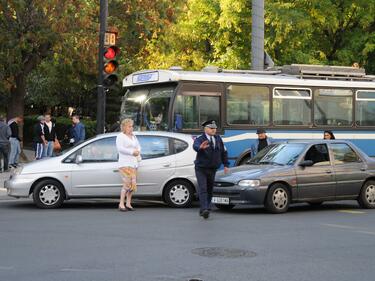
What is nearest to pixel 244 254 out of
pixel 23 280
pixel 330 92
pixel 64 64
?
pixel 23 280

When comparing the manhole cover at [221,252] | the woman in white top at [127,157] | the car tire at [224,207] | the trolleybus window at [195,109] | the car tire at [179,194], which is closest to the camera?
the manhole cover at [221,252]

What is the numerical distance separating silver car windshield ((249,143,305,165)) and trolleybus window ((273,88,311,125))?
3.99 meters

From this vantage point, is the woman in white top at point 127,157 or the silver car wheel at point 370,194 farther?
the silver car wheel at point 370,194

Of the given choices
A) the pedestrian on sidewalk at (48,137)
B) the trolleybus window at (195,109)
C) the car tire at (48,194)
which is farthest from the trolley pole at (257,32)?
the car tire at (48,194)

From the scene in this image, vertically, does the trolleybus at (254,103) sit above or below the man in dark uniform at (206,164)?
above

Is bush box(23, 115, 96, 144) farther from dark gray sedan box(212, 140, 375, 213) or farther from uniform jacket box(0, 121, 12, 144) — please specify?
dark gray sedan box(212, 140, 375, 213)

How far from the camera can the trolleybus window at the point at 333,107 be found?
18078 millimetres

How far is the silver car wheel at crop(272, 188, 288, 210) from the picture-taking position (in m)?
12.4

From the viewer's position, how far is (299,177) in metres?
12.6

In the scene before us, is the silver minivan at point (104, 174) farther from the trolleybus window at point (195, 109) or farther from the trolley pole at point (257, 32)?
the trolley pole at point (257, 32)

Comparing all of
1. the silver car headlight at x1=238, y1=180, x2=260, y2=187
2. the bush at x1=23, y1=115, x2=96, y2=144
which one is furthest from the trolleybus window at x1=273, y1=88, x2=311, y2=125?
the bush at x1=23, y1=115, x2=96, y2=144

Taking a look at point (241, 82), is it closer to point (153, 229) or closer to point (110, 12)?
point (153, 229)

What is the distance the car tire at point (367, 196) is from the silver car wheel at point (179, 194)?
353 centimetres

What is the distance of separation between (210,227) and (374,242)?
2.55m
